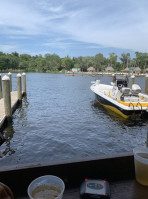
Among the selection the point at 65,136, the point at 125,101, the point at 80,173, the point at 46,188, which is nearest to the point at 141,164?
the point at 80,173

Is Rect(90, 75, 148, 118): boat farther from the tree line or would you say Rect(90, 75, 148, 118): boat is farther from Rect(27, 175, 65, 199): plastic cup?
the tree line

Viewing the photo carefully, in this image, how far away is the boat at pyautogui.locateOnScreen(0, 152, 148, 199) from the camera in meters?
1.72

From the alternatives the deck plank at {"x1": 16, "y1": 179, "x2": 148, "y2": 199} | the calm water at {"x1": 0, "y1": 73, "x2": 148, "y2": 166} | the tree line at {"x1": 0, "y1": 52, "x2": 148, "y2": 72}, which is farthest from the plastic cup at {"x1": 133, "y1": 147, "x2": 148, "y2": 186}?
the tree line at {"x1": 0, "y1": 52, "x2": 148, "y2": 72}

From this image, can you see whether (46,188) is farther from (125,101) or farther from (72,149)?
(125,101)

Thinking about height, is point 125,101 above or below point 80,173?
below

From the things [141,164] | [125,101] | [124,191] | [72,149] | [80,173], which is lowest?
[72,149]

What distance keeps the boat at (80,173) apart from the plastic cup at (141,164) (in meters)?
0.08

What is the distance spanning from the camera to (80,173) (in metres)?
1.90

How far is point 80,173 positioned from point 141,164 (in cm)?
67

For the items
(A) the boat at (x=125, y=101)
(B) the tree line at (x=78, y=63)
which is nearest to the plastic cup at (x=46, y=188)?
(A) the boat at (x=125, y=101)

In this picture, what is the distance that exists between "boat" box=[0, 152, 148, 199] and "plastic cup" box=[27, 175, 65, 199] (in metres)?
0.17

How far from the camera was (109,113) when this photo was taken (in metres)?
10.8

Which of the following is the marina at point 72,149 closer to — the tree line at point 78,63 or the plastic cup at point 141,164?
the plastic cup at point 141,164

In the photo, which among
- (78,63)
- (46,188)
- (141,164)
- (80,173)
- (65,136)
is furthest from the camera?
(78,63)
